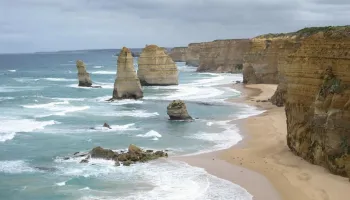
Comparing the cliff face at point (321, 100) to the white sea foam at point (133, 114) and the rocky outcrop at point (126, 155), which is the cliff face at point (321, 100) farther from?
the white sea foam at point (133, 114)

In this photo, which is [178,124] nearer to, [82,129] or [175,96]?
[82,129]

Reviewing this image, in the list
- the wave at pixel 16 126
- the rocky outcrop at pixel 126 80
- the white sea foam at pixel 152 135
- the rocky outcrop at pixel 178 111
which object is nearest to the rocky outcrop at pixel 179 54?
the rocky outcrop at pixel 126 80

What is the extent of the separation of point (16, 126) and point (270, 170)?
22.3m

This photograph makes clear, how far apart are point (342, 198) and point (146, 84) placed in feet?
179

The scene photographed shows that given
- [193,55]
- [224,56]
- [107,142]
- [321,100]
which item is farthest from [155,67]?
[193,55]

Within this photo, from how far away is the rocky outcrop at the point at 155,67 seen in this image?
7006 centimetres

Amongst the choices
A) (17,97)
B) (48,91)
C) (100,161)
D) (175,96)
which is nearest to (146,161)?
(100,161)

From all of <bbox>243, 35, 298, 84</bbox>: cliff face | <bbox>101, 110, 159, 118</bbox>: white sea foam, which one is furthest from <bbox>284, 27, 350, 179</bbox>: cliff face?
<bbox>243, 35, 298, 84</bbox>: cliff face

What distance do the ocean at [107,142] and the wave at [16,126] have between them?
7 centimetres

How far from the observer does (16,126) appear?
38188 mm

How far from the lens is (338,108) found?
832 inches

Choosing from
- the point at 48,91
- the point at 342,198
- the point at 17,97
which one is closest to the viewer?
the point at 342,198

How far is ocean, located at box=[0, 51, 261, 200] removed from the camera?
2142cm

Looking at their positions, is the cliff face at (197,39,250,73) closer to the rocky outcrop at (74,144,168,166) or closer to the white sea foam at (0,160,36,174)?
the rocky outcrop at (74,144,168,166)
